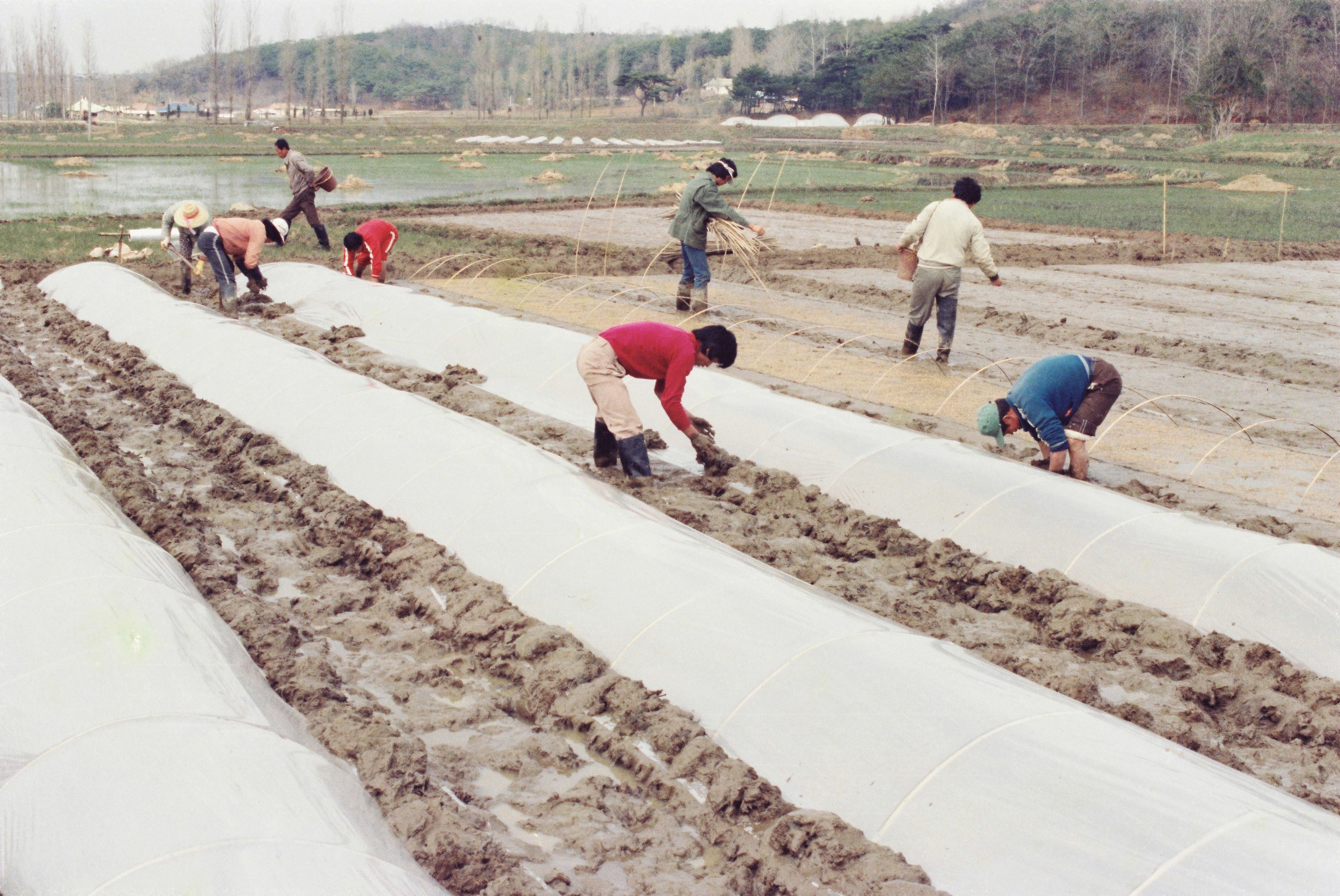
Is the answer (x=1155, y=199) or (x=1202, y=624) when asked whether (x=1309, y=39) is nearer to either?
(x=1155, y=199)

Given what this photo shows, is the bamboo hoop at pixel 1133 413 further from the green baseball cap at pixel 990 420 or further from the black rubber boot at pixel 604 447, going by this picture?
the black rubber boot at pixel 604 447

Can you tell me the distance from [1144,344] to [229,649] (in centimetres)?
936

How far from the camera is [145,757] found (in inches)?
107

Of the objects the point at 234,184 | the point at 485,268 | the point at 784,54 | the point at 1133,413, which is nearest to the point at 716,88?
the point at 784,54

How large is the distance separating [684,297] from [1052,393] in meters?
5.92

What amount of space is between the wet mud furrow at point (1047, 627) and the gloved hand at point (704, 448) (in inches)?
5.0

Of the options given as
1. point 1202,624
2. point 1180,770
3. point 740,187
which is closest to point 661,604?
point 1180,770

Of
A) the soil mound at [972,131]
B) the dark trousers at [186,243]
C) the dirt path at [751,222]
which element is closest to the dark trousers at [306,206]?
the dark trousers at [186,243]

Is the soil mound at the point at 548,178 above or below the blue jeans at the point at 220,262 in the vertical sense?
above

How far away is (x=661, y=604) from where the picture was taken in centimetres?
413

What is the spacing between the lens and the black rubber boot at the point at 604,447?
6074 millimetres

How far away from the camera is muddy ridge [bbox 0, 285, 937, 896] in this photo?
3.04m

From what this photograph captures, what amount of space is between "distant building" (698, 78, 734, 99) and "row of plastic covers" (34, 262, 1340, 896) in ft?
366

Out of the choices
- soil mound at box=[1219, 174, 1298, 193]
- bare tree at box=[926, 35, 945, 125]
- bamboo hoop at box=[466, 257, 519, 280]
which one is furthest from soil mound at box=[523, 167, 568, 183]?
bare tree at box=[926, 35, 945, 125]
